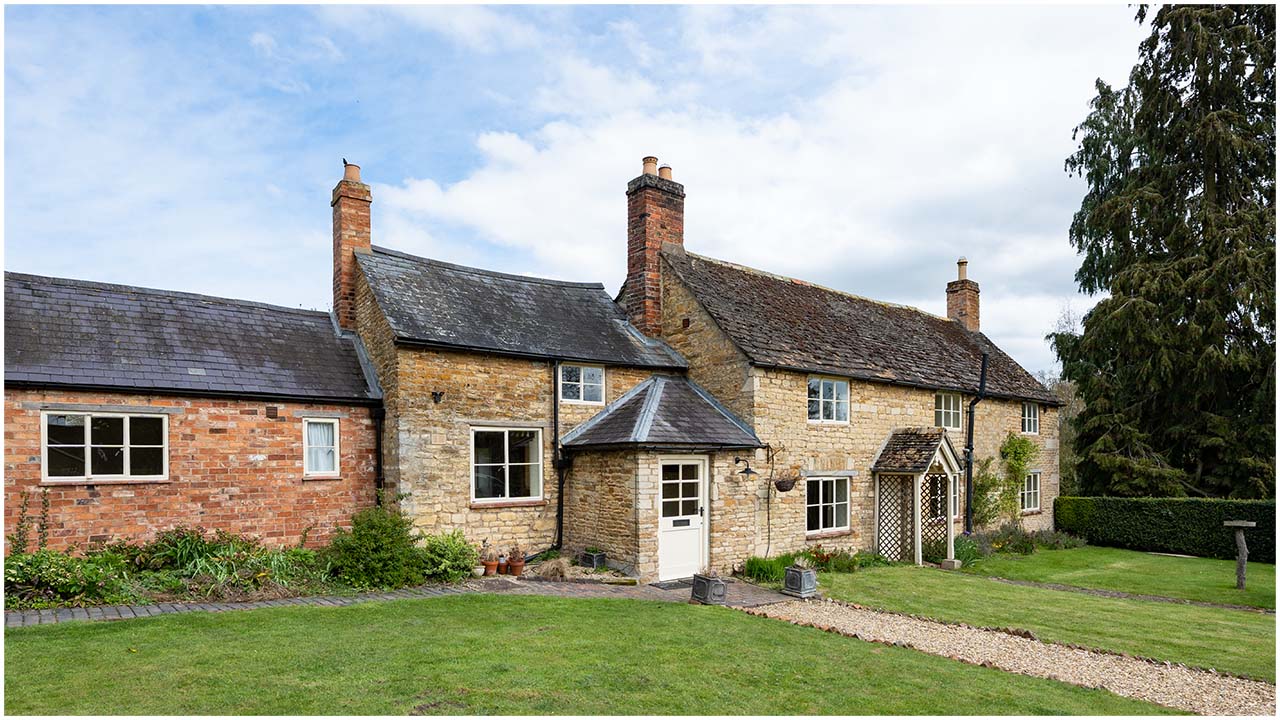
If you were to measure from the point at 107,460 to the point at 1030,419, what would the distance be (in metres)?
24.1

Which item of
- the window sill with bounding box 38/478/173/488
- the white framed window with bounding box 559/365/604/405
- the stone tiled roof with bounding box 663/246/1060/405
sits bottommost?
the window sill with bounding box 38/478/173/488

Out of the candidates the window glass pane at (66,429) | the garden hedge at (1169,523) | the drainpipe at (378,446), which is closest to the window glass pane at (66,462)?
the window glass pane at (66,429)

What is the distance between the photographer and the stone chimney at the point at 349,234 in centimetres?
1595

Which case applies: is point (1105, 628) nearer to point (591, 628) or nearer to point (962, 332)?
point (591, 628)

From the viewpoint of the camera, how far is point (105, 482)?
39.5 feet

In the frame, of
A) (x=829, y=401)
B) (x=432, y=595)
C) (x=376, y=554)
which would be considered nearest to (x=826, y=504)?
(x=829, y=401)

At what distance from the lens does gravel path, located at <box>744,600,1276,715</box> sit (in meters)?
7.61

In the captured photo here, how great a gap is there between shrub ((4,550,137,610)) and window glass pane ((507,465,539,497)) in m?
6.50

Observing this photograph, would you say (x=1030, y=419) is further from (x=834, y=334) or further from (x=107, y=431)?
(x=107, y=431)

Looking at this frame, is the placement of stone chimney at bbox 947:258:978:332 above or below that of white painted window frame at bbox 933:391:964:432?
above

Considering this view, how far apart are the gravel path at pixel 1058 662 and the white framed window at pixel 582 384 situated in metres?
6.16

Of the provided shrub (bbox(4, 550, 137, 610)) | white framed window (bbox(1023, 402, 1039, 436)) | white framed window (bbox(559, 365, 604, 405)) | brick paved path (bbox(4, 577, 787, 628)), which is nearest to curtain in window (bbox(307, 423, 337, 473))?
brick paved path (bbox(4, 577, 787, 628))

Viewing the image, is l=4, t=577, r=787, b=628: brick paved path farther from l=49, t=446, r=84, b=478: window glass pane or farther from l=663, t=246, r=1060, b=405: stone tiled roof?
l=663, t=246, r=1060, b=405: stone tiled roof

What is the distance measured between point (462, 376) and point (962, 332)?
18513 millimetres
